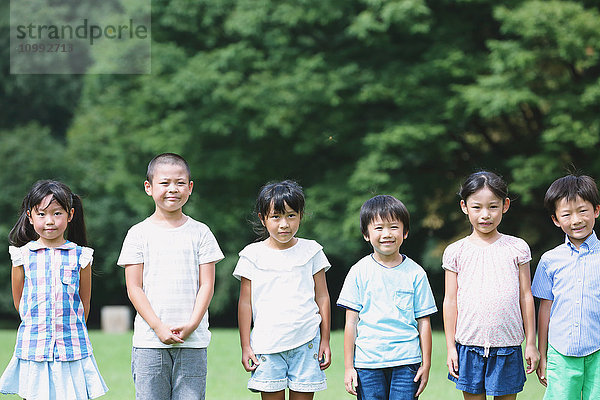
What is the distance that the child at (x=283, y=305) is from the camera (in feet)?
14.0

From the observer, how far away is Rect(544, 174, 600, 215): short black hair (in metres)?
4.29

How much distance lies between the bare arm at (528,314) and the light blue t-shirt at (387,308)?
0.49m

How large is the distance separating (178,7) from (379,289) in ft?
42.7

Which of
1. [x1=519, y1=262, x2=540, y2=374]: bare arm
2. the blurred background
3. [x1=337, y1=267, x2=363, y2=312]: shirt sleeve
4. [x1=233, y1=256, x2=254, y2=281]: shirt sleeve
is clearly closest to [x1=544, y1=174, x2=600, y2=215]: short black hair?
[x1=519, y1=262, x2=540, y2=374]: bare arm

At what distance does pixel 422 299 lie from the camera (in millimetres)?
4238

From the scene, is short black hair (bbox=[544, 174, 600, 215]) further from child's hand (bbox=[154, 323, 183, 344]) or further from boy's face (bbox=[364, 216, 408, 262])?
child's hand (bbox=[154, 323, 183, 344])

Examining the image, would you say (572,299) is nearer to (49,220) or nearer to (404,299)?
(404,299)

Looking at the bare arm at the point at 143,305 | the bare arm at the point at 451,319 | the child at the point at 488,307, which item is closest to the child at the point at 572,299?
the child at the point at 488,307

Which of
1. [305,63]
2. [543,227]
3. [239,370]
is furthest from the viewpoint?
[543,227]

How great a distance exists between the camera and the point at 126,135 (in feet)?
65.6

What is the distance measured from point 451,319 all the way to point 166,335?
1.53 meters

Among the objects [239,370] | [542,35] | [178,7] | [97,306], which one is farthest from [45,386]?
[97,306]

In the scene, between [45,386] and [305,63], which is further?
[305,63]

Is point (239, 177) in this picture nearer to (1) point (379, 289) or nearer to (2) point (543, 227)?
(2) point (543, 227)
